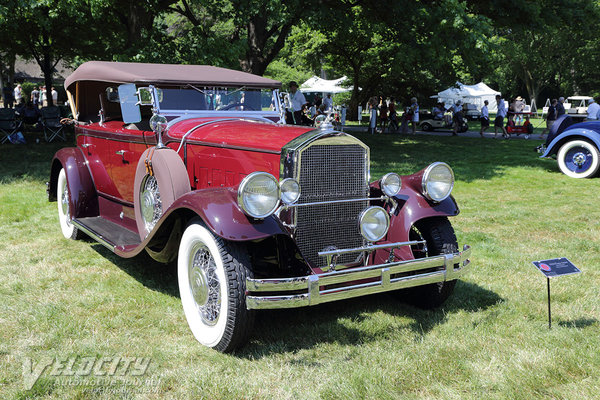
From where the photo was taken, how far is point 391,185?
390cm

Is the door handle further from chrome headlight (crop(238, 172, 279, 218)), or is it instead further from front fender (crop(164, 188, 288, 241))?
chrome headlight (crop(238, 172, 279, 218))

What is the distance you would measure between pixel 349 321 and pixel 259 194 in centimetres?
131

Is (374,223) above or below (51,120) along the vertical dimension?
below

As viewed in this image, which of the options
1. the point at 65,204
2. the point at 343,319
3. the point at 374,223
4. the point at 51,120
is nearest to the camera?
the point at 374,223

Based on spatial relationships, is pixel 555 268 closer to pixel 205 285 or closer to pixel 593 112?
pixel 205 285

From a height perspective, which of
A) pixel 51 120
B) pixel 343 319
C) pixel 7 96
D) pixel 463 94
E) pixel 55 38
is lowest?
pixel 343 319

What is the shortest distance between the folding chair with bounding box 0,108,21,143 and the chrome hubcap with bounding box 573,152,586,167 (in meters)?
14.3

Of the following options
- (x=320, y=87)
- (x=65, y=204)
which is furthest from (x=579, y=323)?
(x=320, y=87)

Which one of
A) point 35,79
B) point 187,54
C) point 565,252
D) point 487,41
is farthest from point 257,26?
point 35,79

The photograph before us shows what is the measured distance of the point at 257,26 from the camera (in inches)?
566

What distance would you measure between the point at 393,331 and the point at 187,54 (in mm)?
10330

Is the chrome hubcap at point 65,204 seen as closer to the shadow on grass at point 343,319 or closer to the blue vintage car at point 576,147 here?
the shadow on grass at point 343,319

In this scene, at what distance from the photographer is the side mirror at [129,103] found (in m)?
4.67

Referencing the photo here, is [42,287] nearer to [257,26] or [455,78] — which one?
[257,26]
